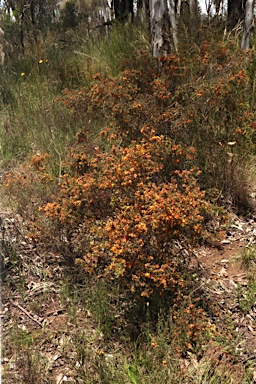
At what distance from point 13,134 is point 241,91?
2455mm

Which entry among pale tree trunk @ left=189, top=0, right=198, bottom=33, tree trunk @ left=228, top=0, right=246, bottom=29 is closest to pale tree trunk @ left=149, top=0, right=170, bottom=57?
pale tree trunk @ left=189, top=0, right=198, bottom=33

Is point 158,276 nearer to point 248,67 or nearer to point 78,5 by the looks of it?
point 248,67

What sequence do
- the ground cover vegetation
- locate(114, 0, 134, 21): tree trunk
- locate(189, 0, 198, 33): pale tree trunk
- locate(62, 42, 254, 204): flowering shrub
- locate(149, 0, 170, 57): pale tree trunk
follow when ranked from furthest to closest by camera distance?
locate(114, 0, 134, 21): tree trunk → locate(189, 0, 198, 33): pale tree trunk → locate(149, 0, 170, 57): pale tree trunk → locate(62, 42, 254, 204): flowering shrub → the ground cover vegetation

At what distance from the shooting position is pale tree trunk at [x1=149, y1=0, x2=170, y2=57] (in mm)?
4539

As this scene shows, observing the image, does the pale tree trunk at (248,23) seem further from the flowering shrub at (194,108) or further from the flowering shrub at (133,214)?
the flowering shrub at (133,214)

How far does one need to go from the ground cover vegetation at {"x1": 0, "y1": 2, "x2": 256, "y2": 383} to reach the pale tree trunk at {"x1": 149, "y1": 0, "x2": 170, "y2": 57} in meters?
0.23

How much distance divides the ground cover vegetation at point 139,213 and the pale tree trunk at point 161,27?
0.23 meters

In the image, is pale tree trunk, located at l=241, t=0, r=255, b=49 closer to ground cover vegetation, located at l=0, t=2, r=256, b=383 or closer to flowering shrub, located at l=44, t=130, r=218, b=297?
ground cover vegetation, located at l=0, t=2, r=256, b=383

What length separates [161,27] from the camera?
4547 mm

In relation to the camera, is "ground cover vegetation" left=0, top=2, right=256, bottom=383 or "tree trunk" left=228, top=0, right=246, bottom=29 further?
"tree trunk" left=228, top=0, right=246, bottom=29

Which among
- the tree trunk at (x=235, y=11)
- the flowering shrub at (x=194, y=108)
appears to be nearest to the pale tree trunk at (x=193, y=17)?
the tree trunk at (x=235, y=11)

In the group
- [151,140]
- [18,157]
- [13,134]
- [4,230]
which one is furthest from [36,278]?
[13,134]

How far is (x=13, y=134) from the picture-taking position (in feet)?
15.5

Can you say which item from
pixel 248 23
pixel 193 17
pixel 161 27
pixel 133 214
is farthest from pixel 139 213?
pixel 193 17
